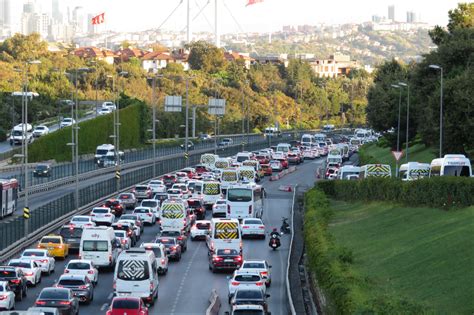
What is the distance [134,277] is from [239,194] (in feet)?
100

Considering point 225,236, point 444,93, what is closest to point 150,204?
point 225,236

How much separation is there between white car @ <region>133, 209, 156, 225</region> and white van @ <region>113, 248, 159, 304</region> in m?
28.2

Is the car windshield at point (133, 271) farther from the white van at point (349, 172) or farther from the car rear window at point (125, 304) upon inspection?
the white van at point (349, 172)

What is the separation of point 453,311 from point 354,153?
120072mm

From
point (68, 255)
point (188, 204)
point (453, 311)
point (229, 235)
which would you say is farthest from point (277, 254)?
point (453, 311)

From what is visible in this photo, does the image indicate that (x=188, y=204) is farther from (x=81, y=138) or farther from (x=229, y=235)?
(x=81, y=138)

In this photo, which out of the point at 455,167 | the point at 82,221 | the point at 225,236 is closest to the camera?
the point at 225,236

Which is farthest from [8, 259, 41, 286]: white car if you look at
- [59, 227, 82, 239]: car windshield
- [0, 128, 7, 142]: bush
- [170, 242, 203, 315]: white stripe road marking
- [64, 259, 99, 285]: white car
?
[0, 128, 7, 142]: bush

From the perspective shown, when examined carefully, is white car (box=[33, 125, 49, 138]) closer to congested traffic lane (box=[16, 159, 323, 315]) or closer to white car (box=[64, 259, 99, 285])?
congested traffic lane (box=[16, 159, 323, 315])

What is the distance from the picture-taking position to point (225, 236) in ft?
188

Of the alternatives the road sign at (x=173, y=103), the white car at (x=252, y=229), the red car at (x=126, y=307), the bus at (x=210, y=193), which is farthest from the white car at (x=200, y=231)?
the road sign at (x=173, y=103)

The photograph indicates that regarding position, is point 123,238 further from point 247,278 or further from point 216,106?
point 216,106

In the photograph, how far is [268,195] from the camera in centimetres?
9644

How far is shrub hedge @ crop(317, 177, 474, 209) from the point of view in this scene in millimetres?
52875
